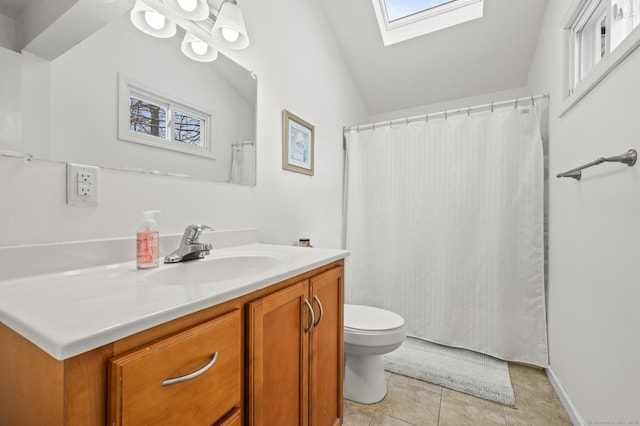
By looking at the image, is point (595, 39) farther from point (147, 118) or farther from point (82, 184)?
point (82, 184)

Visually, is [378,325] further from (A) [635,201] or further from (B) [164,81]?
(B) [164,81]

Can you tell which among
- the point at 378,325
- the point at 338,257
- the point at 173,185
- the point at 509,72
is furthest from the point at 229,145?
the point at 509,72

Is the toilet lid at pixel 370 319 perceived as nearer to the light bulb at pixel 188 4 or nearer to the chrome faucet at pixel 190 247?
the chrome faucet at pixel 190 247

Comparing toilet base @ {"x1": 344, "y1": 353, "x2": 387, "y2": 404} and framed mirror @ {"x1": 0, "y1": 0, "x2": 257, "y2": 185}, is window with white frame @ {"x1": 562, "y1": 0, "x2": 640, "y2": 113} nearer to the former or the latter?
framed mirror @ {"x1": 0, "y1": 0, "x2": 257, "y2": 185}

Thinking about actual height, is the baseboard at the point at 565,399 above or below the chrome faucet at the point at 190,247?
below

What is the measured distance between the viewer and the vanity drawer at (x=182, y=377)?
46 centimetres

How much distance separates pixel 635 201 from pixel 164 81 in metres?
1.72

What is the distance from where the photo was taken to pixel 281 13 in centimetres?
178

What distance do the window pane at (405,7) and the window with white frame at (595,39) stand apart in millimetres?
1038

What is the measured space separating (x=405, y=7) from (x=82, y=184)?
2.54 m

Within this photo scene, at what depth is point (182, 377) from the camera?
552 mm

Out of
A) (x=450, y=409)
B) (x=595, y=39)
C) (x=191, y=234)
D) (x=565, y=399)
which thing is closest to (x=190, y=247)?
(x=191, y=234)

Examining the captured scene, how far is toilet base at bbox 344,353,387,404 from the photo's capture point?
1.58m

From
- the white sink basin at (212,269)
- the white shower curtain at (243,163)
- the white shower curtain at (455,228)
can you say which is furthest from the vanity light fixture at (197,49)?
the white shower curtain at (455,228)
